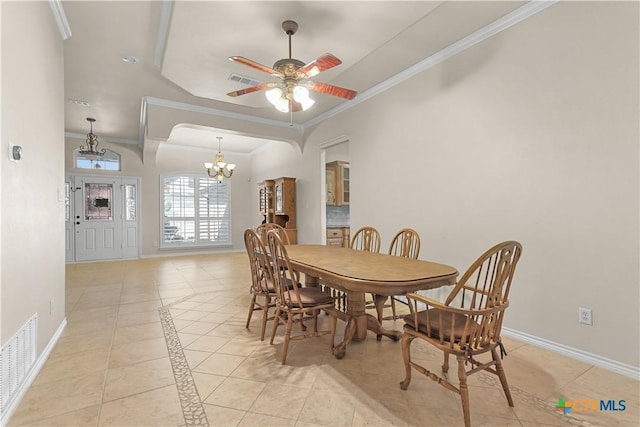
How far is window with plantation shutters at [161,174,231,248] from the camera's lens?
26.5 feet

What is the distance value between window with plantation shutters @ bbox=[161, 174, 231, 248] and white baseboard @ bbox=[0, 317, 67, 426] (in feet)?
18.4

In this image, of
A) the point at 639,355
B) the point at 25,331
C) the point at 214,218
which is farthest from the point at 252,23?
the point at 214,218

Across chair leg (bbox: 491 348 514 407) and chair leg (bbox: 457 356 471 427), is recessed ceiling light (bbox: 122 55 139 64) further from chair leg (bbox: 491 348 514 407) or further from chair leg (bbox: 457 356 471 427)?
chair leg (bbox: 491 348 514 407)

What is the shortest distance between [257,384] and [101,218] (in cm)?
716

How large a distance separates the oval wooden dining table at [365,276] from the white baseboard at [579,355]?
1.07 m

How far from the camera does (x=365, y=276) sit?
1876mm

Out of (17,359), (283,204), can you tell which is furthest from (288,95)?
(283,204)

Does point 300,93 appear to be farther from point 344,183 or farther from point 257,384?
point 344,183

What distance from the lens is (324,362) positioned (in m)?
2.25

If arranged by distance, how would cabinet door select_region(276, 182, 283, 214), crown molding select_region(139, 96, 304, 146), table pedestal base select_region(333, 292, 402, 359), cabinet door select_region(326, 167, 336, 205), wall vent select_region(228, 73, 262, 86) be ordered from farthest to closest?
1. cabinet door select_region(326, 167, 336, 205)
2. cabinet door select_region(276, 182, 283, 214)
3. crown molding select_region(139, 96, 304, 146)
4. wall vent select_region(228, 73, 262, 86)
5. table pedestal base select_region(333, 292, 402, 359)

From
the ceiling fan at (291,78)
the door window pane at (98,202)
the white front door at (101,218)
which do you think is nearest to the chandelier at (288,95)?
the ceiling fan at (291,78)

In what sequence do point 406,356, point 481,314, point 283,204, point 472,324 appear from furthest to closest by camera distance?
point 283,204 < point 406,356 < point 472,324 < point 481,314

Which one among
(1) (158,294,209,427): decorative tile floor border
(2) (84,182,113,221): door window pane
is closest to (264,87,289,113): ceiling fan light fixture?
(1) (158,294,209,427): decorative tile floor border

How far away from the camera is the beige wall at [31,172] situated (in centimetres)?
166
